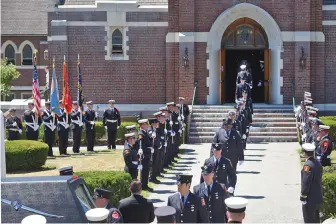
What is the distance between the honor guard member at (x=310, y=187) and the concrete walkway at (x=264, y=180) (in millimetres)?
1730

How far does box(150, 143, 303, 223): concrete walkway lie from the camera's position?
51.1 ft

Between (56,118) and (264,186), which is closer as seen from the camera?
(264,186)

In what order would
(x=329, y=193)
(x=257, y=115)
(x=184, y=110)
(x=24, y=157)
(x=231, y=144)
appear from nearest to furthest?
(x=329, y=193)
(x=231, y=144)
(x=24, y=157)
(x=184, y=110)
(x=257, y=115)

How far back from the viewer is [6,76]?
46438mm

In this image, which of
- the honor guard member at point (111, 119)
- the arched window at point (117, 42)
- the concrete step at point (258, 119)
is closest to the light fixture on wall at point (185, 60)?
the concrete step at point (258, 119)

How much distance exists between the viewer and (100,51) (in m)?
31.4

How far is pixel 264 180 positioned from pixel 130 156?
4217mm

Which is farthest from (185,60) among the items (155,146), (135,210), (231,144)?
(135,210)

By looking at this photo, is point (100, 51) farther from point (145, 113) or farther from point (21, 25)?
point (21, 25)

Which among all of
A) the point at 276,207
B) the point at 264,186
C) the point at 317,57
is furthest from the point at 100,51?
the point at 276,207

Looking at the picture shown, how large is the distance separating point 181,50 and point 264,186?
12.5 m

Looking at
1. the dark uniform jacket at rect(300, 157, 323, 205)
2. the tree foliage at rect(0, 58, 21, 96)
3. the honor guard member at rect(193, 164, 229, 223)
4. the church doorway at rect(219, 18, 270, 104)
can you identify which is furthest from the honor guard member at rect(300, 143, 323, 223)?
the tree foliage at rect(0, 58, 21, 96)

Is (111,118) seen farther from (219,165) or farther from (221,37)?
(219,165)

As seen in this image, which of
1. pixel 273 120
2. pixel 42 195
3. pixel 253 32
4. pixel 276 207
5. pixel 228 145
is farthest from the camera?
pixel 253 32
